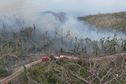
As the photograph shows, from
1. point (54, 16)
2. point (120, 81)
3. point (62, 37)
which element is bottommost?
point (120, 81)

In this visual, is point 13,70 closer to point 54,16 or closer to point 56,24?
point 56,24

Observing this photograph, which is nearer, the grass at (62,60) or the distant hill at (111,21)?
the grass at (62,60)

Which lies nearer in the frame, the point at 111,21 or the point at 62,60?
the point at 62,60

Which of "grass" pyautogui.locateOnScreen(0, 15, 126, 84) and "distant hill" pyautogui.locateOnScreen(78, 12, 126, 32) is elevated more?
"distant hill" pyautogui.locateOnScreen(78, 12, 126, 32)

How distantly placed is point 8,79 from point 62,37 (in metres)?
7.22

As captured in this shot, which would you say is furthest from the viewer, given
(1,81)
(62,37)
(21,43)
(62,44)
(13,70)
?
(62,37)

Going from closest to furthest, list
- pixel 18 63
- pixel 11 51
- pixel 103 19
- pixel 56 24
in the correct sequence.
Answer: pixel 18 63, pixel 11 51, pixel 56 24, pixel 103 19

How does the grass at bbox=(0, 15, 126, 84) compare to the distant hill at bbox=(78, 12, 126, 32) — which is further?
the distant hill at bbox=(78, 12, 126, 32)

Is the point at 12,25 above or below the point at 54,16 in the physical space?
below

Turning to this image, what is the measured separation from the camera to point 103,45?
33.1 ft

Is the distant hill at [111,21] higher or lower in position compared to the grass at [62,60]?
higher

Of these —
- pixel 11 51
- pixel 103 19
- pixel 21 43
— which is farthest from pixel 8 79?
pixel 103 19

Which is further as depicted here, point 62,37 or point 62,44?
point 62,37

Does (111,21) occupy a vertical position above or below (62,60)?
above
